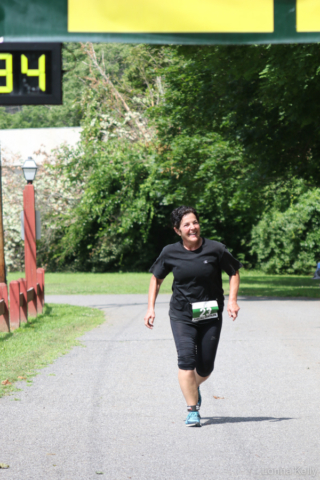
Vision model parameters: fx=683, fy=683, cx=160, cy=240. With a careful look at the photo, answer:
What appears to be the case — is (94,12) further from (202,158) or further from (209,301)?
(202,158)

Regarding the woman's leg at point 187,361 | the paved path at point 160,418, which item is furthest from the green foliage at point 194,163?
the woman's leg at point 187,361

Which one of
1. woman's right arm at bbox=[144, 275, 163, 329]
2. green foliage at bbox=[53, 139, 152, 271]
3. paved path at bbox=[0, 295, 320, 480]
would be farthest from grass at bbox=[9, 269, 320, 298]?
woman's right arm at bbox=[144, 275, 163, 329]

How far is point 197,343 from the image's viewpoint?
600 centimetres

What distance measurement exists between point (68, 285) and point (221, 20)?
2402 cm

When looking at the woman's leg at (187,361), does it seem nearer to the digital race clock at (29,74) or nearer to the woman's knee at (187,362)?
the woman's knee at (187,362)

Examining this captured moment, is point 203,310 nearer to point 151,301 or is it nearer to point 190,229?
point 151,301

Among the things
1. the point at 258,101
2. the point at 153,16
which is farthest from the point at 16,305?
the point at 258,101

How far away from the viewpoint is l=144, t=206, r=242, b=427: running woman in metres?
5.83

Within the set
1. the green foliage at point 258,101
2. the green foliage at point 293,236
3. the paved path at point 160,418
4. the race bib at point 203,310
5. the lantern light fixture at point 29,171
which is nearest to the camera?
the paved path at point 160,418

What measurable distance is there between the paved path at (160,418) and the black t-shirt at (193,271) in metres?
1.05

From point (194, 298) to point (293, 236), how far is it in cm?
2662

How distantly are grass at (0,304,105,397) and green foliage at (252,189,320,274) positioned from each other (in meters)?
17.4

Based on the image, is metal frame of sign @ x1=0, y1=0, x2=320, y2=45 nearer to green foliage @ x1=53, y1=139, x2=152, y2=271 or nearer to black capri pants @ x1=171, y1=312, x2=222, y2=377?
black capri pants @ x1=171, y1=312, x2=222, y2=377

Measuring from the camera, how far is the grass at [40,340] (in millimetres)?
8375
